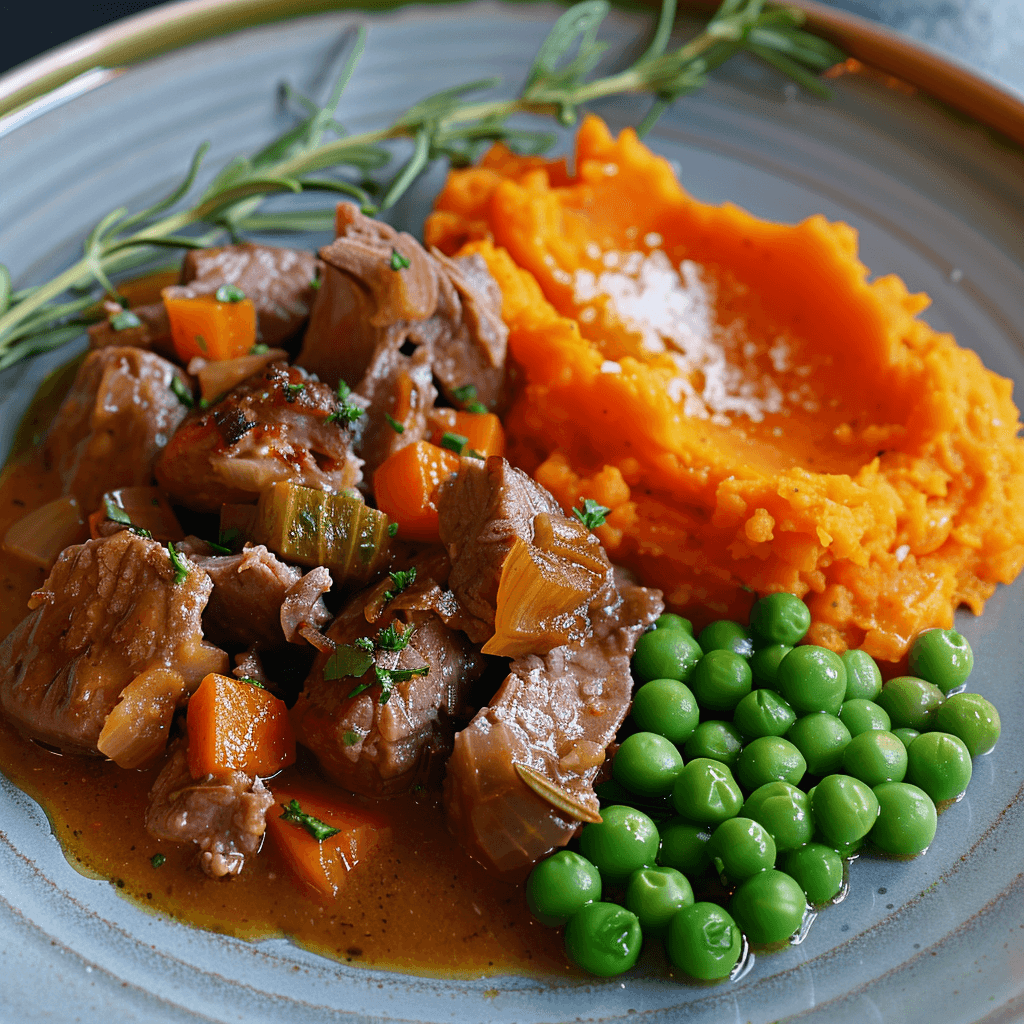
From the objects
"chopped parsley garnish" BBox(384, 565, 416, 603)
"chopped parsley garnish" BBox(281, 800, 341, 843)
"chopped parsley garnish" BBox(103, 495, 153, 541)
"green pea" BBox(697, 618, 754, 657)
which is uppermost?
"green pea" BBox(697, 618, 754, 657)

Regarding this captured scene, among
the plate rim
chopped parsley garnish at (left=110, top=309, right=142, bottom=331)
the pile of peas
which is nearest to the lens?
the pile of peas

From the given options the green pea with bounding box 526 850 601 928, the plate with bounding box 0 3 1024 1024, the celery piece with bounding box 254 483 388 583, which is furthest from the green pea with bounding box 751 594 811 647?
the celery piece with bounding box 254 483 388 583

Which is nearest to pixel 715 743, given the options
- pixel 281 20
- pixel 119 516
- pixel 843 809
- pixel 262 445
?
pixel 843 809

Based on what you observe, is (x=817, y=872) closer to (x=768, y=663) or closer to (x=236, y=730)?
(x=768, y=663)

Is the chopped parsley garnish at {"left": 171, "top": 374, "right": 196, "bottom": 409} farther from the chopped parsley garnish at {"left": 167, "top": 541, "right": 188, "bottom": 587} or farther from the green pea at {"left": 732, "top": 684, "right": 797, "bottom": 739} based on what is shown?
the green pea at {"left": 732, "top": 684, "right": 797, "bottom": 739}

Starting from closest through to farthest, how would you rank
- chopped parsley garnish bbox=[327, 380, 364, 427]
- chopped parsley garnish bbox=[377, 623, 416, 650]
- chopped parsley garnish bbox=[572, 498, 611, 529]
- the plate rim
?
1. chopped parsley garnish bbox=[377, 623, 416, 650]
2. chopped parsley garnish bbox=[572, 498, 611, 529]
3. chopped parsley garnish bbox=[327, 380, 364, 427]
4. the plate rim

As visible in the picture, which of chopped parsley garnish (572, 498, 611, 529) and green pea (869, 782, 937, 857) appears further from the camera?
chopped parsley garnish (572, 498, 611, 529)
